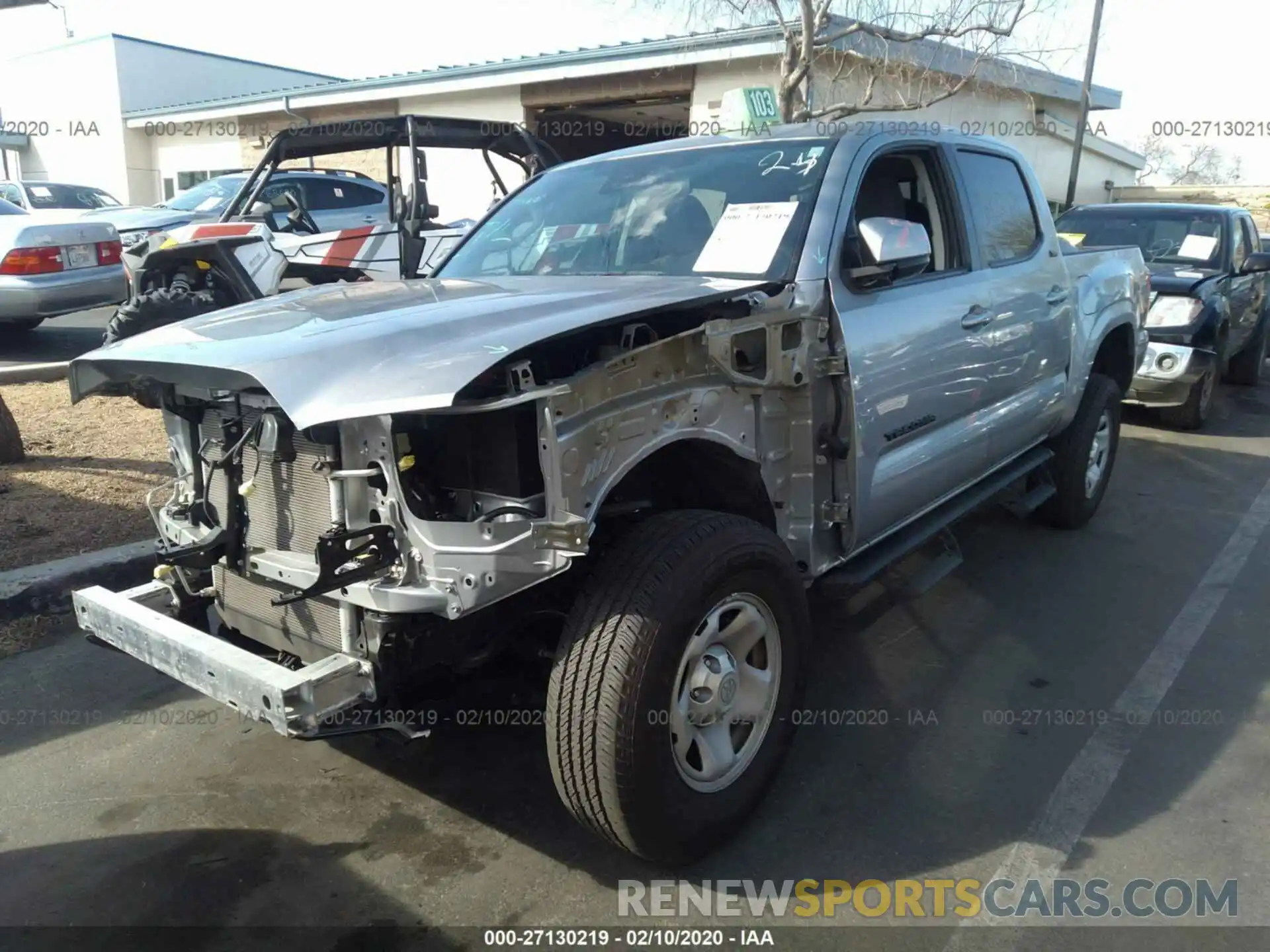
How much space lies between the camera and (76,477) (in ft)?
19.0

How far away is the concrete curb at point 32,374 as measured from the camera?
830 cm

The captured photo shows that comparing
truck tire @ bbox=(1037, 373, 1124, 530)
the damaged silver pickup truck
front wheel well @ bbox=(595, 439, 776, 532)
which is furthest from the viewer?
truck tire @ bbox=(1037, 373, 1124, 530)

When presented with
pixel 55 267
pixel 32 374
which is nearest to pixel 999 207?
pixel 32 374

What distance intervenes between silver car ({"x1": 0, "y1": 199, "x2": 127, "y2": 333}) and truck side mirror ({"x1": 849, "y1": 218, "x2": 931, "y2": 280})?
8.59 metres

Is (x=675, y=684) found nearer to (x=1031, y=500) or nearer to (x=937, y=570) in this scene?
(x=937, y=570)

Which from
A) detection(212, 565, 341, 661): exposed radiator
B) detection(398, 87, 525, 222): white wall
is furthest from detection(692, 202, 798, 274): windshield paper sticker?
detection(398, 87, 525, 222): white wall

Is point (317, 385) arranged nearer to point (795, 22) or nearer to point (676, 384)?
point (676, 384)

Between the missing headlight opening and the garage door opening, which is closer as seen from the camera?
the missing headlight opening

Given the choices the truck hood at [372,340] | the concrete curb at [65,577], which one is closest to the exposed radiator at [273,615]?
the truck hood at [372,340]

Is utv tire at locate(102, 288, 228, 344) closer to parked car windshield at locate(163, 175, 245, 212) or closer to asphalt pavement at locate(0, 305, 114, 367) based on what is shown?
asphalt pavement at locate(0, 305, 114, 367)

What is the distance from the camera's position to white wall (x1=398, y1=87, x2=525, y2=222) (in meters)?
17.7

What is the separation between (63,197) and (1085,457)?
17.1 meters

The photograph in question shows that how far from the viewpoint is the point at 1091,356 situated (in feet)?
17.8

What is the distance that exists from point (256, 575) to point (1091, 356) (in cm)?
452
